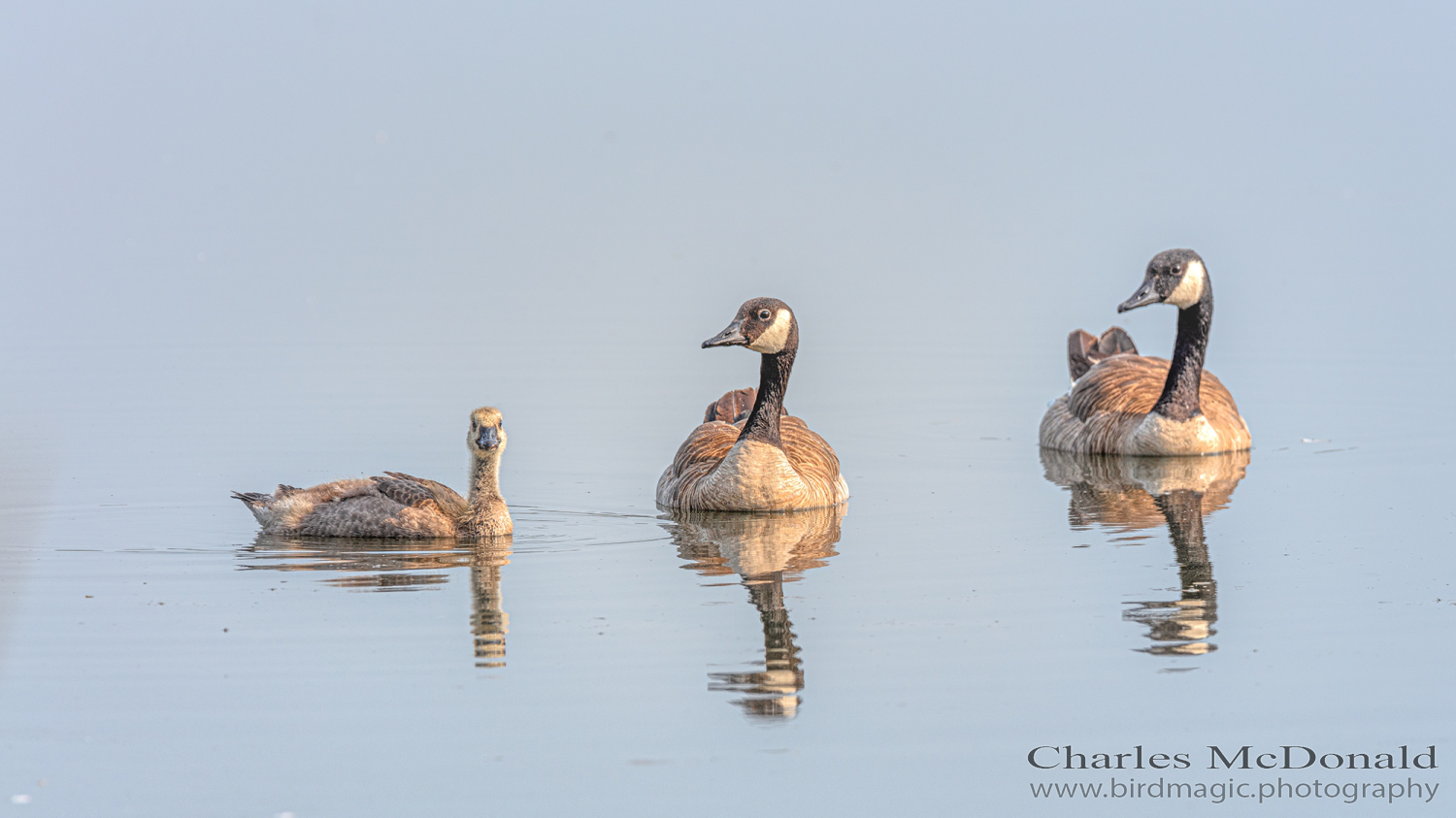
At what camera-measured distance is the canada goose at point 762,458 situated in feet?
46.6

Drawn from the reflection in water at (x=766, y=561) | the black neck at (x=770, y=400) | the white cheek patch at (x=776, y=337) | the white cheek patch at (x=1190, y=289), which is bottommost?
the reflection in water at (x=766, y=561)

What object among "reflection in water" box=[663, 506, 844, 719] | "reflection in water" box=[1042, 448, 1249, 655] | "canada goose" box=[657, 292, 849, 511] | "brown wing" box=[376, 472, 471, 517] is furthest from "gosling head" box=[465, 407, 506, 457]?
"reflection in water" box=[1042, 448, 1249, 655]

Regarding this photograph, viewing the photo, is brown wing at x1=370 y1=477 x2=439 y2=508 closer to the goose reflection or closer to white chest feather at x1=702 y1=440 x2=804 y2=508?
the goose reflection

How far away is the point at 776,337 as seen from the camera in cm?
1462

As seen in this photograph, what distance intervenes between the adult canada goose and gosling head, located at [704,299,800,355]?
227 centimetres

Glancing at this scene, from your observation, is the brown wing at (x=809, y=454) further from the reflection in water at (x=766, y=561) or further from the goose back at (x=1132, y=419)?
the goose back at (x=1132, y=419)

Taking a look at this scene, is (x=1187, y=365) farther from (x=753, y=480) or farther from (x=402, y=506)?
(x=402, y=506)

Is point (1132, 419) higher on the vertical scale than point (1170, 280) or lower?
lower

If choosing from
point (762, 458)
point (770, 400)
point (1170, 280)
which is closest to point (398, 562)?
point (762, 458)

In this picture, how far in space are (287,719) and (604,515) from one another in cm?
525

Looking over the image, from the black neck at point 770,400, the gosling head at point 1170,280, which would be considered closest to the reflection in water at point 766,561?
the black neck at point 770,400

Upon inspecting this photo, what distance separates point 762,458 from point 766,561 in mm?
1904

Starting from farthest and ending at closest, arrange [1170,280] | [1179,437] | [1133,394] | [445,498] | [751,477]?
[1133,394] < [1170,280] < [1179,437] < [751,477] < [445,498]

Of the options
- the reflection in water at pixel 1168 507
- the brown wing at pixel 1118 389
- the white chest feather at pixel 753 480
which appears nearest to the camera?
the reflection in water at pixel 1168 507
